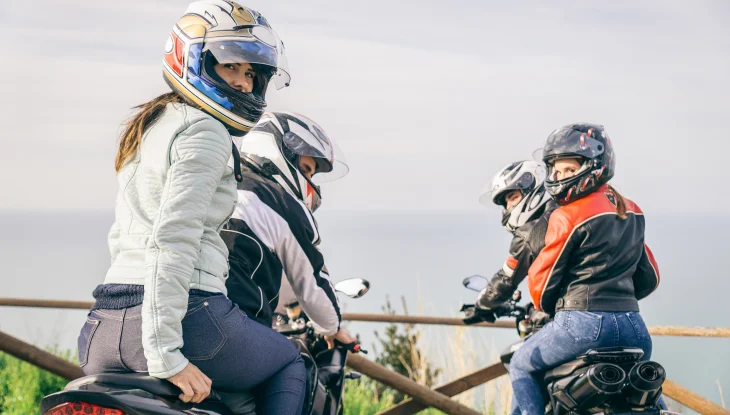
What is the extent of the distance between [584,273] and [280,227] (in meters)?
1.66

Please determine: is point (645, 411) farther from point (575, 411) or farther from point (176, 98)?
point (176, 98)

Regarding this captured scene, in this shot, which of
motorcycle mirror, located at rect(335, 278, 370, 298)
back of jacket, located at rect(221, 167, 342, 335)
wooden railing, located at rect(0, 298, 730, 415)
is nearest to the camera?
back of jacket, located at rect(221, 167, 342, 335)

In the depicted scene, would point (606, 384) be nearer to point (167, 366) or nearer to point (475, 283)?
point (475, 283)

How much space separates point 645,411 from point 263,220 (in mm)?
1993

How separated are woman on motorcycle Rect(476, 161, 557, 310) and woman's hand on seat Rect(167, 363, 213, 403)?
7.88 feet

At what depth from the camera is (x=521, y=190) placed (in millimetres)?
5402

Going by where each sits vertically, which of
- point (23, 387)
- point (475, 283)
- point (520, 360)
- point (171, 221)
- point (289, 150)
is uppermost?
point (171, 221)

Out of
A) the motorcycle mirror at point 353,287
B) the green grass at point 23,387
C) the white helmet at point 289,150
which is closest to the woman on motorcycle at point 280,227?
the white helmet at point 289,150

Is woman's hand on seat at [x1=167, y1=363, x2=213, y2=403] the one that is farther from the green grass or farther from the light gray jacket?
the green grass

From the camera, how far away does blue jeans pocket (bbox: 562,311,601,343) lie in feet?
14.2

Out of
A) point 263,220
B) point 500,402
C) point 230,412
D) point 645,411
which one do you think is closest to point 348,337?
point 263,220

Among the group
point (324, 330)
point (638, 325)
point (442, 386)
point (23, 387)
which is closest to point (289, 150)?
point (324, 330)

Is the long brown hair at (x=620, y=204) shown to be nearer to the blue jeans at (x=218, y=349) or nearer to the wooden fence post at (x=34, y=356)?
the blue jeans at (x=218, y=349)

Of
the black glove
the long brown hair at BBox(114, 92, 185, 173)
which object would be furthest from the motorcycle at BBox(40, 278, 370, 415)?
the black glove
